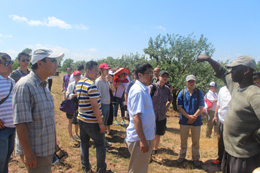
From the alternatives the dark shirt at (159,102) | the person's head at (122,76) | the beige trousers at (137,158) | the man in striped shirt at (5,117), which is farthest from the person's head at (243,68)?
the person's head at (122,76)

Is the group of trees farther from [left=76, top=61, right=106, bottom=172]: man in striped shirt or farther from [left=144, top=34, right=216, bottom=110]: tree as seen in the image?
[left=76, top=61, right=106, bottom=172]: man in striped shirt

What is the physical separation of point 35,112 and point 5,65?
1.24 m

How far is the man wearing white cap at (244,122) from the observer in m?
1.86

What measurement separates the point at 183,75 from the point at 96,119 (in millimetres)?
7978

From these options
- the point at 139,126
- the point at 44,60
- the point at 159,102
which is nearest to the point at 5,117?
the point at 44,60

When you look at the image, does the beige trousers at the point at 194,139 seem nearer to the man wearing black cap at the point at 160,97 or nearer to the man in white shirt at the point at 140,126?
the man wearing black cap at the point at 160,97

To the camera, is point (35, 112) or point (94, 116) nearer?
point (35, 112)

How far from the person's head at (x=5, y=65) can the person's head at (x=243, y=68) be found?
3115mm

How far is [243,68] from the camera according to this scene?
2.00 metres

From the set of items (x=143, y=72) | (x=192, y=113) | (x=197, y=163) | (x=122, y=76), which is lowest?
(x=197, y=163)

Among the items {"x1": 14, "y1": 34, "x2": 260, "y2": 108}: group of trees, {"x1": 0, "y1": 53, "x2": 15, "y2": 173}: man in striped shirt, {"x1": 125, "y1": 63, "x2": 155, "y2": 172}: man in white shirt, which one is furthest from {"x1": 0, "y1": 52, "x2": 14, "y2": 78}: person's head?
{"x1": 14, "y1": 34, "x2": 260, "y2": 108}: group of trees

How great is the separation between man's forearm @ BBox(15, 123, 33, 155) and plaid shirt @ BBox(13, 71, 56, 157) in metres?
0.05

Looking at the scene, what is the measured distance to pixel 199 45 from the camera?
10.8m

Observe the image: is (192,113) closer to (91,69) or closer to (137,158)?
(137,158)
